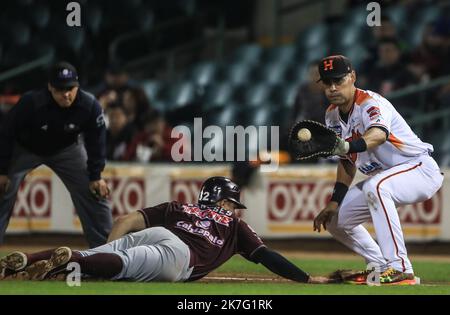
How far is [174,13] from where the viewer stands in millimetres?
16531

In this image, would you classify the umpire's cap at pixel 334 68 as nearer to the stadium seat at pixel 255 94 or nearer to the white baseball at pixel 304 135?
the white baseball at pixel 304 135

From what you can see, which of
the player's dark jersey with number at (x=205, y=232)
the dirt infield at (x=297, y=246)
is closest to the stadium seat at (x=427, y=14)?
the dirt infield at (x=297, y=246)

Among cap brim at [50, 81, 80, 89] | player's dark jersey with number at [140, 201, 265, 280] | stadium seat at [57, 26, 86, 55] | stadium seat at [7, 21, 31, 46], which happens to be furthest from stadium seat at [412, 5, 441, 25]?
player's dark jersey with number at [140, 201, 265, 280]

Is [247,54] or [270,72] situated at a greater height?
[247,54]

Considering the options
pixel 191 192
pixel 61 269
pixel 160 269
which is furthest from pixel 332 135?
pixel 191 192

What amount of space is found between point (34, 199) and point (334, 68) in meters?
5.50

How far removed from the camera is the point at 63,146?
349 inches

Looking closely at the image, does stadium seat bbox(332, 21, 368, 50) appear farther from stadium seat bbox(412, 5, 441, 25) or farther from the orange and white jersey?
the orange and white jersey

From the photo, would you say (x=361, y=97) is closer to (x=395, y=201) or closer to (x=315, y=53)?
(x=395, y=201)

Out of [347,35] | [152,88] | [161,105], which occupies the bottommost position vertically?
[161,105]

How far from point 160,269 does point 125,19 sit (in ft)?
30.3

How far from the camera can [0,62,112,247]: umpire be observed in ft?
27.9

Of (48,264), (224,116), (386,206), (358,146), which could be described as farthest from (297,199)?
(48,264)
